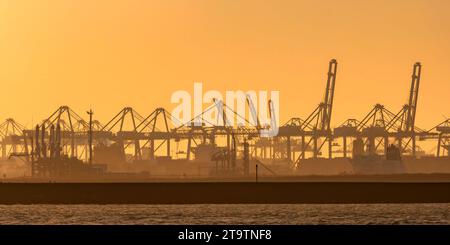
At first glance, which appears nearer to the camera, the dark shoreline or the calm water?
the calm water

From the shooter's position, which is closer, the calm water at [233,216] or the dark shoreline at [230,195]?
the calm water at [233,216]

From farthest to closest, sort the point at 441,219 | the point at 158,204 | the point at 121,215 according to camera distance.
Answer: the point at 158,204
the point at 121,215
the point at 441,219

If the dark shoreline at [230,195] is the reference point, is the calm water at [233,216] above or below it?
below

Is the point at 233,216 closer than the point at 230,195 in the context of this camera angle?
Yes

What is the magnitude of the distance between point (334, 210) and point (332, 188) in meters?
45.3

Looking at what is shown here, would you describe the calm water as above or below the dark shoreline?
below

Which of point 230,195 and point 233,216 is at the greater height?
point 230,195
